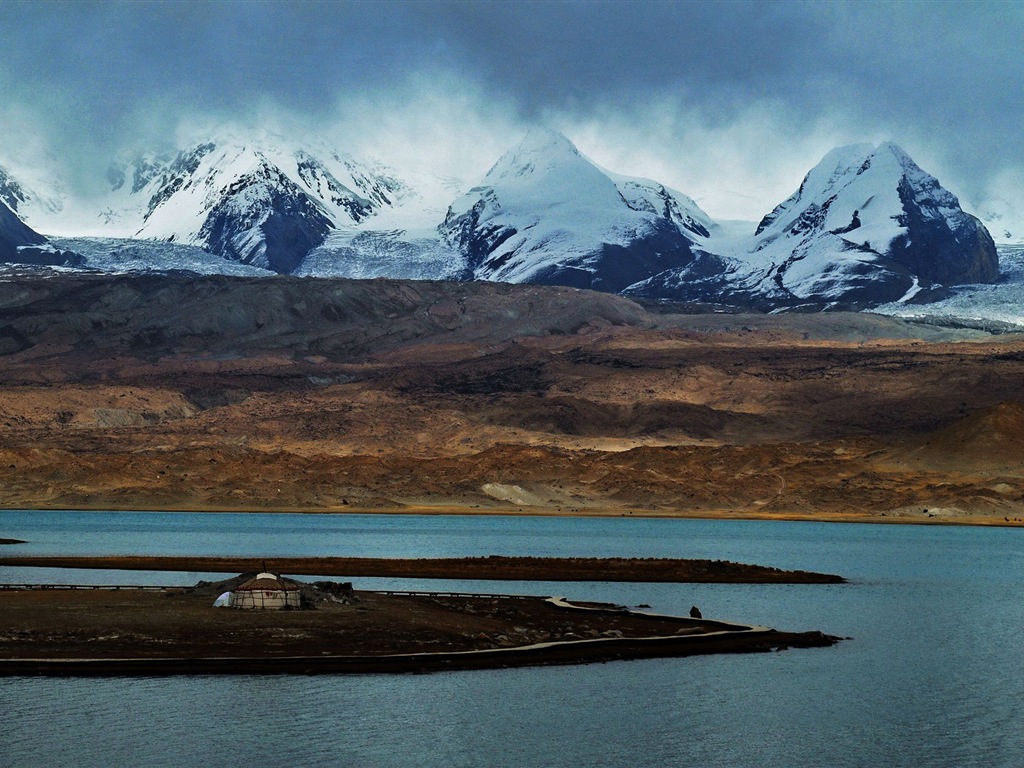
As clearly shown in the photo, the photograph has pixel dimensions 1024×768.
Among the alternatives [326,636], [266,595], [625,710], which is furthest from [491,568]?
[625,710]

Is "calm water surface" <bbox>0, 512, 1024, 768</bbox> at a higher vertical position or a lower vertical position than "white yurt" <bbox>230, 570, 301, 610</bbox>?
lower

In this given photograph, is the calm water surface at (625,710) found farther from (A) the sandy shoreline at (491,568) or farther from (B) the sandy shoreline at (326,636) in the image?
(A) the sandy shoreline at (491,568)

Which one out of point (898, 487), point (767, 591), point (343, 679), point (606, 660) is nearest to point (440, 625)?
point (606, 660)

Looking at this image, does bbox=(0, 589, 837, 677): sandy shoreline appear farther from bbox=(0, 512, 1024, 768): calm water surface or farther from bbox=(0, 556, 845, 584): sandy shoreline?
bbox=(0, 556, 845, 584): sandy shoreline

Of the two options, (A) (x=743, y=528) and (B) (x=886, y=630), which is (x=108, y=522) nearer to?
(A) (x=743, y=528)

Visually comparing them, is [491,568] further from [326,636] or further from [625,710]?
[625,710]

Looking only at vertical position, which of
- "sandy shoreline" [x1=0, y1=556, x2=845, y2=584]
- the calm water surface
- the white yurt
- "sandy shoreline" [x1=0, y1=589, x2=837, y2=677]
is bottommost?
the calm water surface

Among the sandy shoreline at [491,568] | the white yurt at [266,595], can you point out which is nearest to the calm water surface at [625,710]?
the white yurt at [266,595]

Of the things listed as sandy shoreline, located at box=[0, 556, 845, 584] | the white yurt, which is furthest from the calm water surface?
sandy shoreline, located at box=[0, 556, 845, 584]

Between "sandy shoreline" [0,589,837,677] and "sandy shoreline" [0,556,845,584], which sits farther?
"sandy shoreline" [0,556,845,584]
